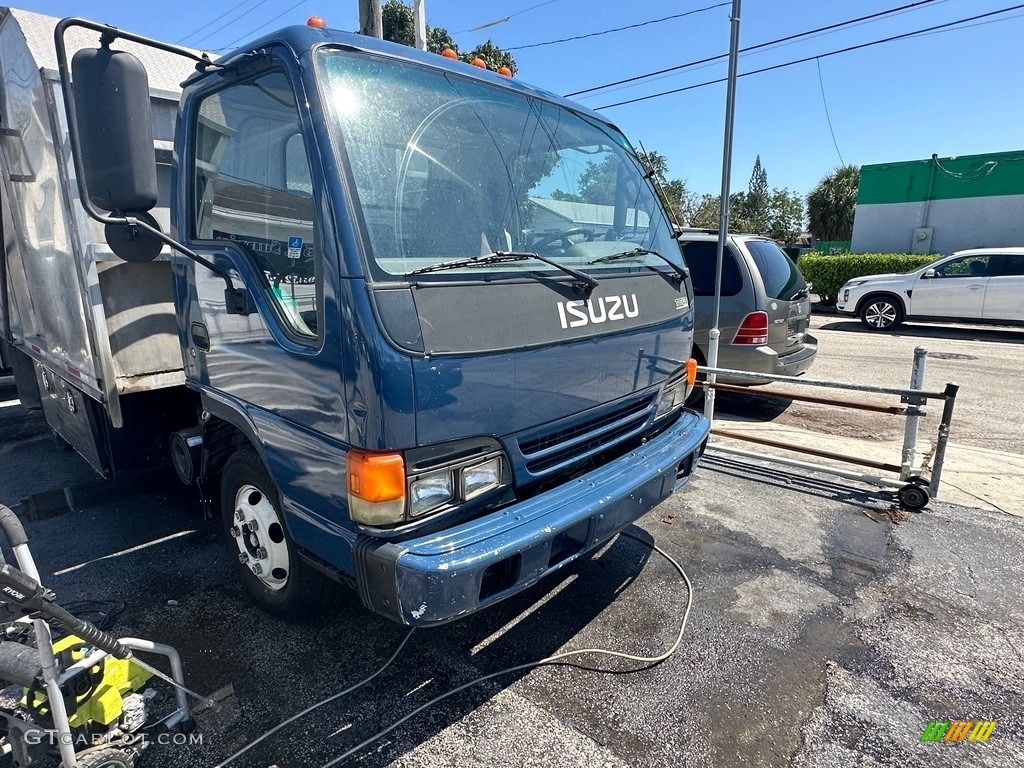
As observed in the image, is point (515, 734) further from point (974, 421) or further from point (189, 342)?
point (974, 421)

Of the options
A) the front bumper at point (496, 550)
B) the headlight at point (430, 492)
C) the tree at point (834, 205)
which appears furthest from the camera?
the tree at point (834, 205)

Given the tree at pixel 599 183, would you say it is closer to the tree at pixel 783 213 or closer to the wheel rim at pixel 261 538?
the wheel rim at pixel 261 538

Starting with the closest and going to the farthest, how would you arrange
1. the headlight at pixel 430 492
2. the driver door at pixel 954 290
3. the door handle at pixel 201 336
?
the headlight at pixel 430 492 → the door handle at pixel 201 336 → the driver door at pixel 954 290

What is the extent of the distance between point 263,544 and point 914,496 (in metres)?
4.14

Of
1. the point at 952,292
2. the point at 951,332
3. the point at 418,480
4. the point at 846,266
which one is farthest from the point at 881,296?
the point at 418,480

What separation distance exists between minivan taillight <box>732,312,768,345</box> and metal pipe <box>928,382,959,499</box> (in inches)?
81.2

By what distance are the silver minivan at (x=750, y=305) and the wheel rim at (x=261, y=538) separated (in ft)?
14.8

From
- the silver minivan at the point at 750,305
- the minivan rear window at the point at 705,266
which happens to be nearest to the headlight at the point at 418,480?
→ the silver minivan at the point at 750,305

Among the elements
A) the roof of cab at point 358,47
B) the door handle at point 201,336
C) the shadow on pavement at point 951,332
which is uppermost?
the roof of cab at point 358,47

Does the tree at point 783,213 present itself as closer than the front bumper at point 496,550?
No

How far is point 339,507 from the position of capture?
218 centimetres

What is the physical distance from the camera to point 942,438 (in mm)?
4078

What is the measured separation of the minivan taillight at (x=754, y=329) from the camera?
602 cm

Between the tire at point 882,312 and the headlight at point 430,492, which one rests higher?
the headlight at point 430,492
